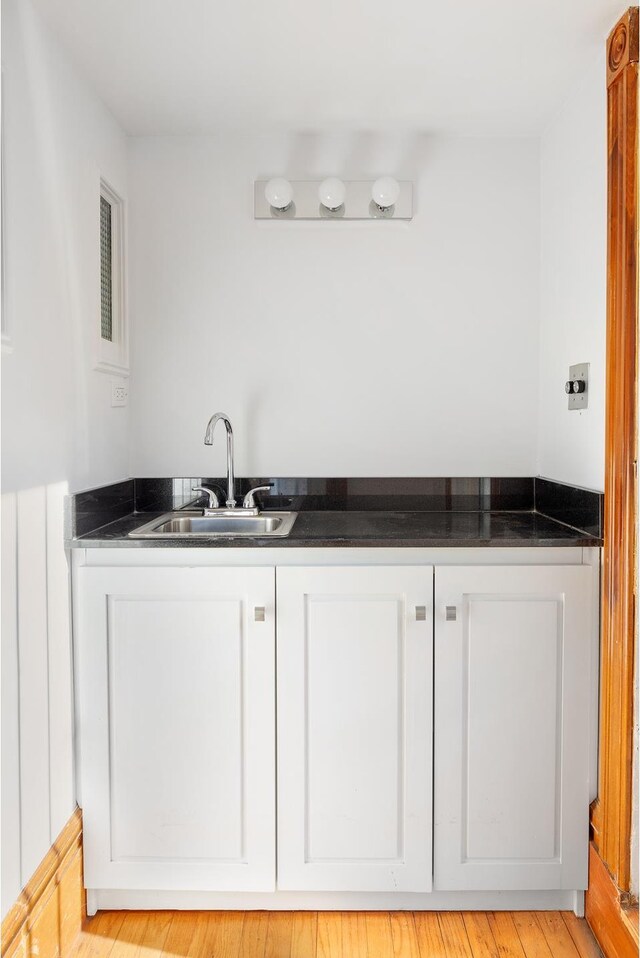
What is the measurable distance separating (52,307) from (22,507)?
1.77ft

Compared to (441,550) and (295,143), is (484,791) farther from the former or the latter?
(295,143)

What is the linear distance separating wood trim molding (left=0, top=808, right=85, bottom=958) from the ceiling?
79.6 inches

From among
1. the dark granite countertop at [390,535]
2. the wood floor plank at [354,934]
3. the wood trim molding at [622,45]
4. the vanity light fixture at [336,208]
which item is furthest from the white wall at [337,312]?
the wood floor plank at [354,934]

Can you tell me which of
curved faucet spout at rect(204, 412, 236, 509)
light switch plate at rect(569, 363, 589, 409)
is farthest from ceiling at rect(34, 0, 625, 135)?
curved faucet spout at rect(204, 412, 236, 509)

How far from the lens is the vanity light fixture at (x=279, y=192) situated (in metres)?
2.29

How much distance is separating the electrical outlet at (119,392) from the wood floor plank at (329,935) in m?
1.60

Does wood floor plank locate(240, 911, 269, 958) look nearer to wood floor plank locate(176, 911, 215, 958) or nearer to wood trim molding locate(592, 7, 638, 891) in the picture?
wood floor plank locate(176, 911, 215, 958)

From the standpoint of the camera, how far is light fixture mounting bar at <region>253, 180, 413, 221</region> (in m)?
2.38

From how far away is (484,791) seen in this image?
1.83 metres

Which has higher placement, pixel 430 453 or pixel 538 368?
pixel 538 368

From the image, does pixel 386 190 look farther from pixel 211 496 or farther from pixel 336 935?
pixel 336 935

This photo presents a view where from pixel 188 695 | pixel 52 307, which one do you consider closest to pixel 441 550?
pixel 188 695

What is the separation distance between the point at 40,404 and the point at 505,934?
1767mm

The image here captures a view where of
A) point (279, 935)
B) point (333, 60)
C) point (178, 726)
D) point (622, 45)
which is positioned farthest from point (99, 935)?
point (622, 45)
